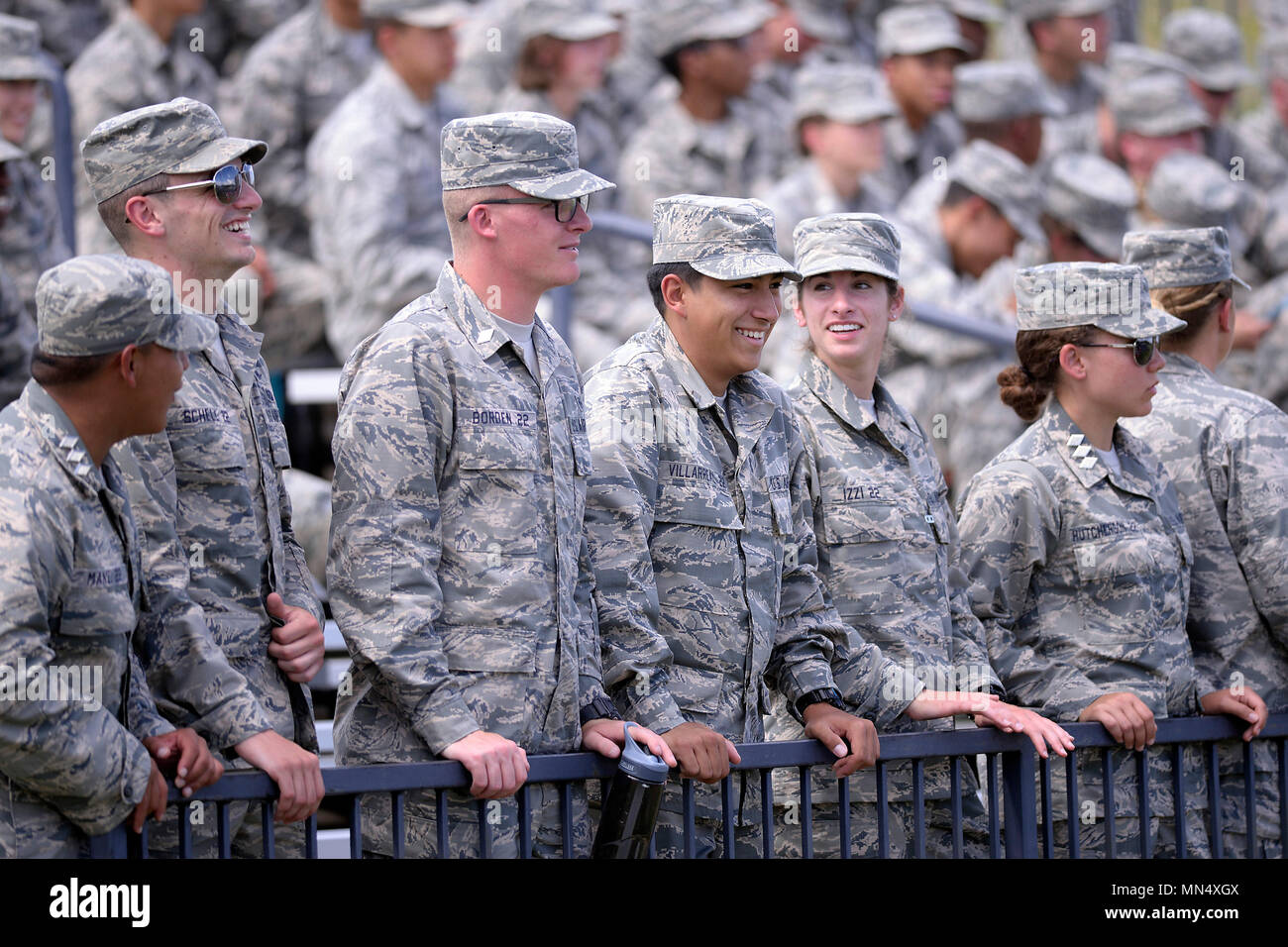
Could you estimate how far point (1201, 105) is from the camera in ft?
33.3

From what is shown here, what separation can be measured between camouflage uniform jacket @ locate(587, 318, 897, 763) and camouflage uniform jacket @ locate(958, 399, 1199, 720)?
48cm

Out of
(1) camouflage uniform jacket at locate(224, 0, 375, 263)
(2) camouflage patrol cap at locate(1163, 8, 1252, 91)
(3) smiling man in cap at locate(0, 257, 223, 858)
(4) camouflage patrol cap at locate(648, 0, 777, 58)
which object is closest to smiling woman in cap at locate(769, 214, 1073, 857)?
(3) smiling man in cap at locate(0, 257, 223, 858)

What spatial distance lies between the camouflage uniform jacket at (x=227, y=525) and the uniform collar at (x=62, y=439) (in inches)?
9.8

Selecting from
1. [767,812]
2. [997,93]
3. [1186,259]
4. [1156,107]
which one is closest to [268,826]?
[767,812]

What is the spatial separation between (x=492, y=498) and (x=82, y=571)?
0.80 m

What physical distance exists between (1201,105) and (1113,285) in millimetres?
6294

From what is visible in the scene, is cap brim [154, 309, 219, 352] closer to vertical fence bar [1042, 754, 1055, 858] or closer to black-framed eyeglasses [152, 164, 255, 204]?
black-framed eyeglasses [152, 164, 255, 204]

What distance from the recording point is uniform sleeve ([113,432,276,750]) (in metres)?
3.05

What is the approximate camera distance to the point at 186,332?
3.05m

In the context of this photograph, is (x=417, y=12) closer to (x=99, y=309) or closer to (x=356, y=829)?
(x=99, y=309)

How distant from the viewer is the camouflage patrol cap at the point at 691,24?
28.0ft

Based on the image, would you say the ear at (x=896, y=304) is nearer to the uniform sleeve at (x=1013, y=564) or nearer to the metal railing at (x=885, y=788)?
the uniform sleeve at (x=1013, y=564)
